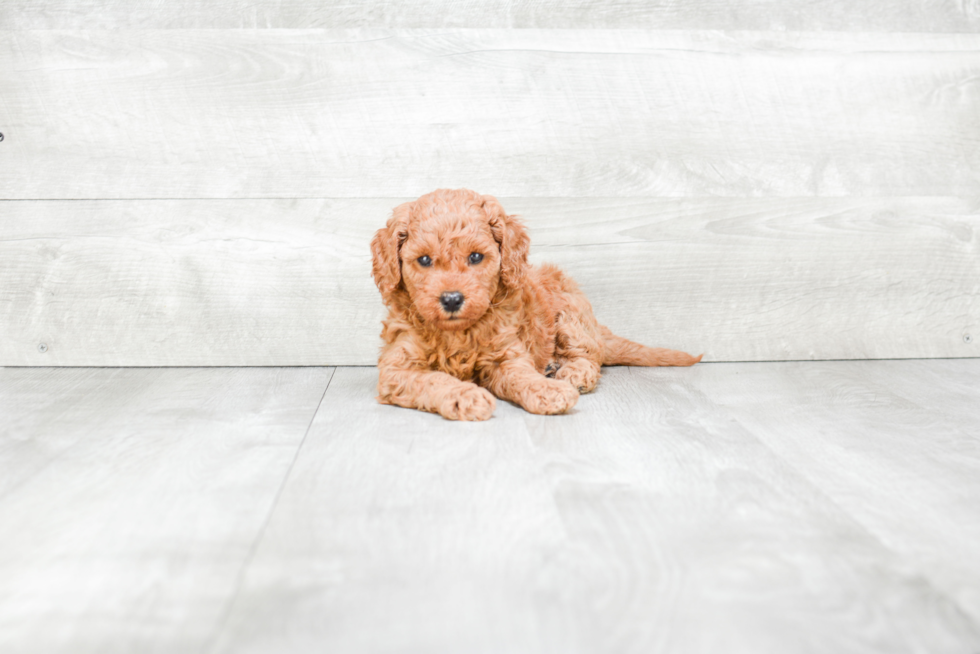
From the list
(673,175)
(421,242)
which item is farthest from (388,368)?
(673,175)

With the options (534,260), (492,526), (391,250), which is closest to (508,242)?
(391,250)

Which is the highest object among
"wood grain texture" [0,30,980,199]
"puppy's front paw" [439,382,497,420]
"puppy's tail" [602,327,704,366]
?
"wood grain texture" [0,30,980,199]

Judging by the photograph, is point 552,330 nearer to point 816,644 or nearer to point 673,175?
point 673,175

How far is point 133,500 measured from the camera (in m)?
1.17

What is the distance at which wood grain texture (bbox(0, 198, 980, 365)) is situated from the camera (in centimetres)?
211

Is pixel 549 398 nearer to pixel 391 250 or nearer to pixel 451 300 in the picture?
pixel 451 300

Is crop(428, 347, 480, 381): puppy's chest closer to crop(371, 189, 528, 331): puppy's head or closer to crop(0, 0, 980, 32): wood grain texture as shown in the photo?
crop(371, 189, 528, 331): puppy's head

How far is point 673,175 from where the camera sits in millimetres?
2158

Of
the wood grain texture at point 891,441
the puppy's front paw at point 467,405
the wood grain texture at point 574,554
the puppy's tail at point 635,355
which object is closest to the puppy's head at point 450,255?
the puppy's front paw at point 467,405

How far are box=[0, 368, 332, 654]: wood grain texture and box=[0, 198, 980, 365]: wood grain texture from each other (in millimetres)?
234

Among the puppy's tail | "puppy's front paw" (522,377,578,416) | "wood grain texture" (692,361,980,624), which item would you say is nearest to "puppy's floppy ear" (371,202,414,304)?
"puppy's front paw" (522,377,578,416)

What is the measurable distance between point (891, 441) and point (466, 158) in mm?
1312

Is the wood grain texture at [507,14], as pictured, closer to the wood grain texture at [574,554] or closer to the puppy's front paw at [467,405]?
the puppy's front paw at [467,405]

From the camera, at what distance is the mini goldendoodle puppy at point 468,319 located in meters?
1.58
